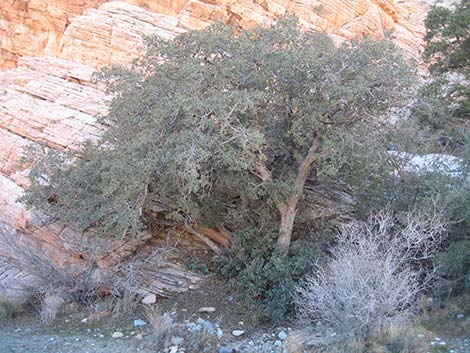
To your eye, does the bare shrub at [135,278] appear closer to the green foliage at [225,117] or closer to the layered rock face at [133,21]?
the green foliage at [225,117]

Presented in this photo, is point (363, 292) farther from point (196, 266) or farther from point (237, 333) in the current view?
point (196, 266)

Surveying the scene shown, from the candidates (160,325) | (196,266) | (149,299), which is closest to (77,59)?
(196,266)

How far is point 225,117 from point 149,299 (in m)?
4.35

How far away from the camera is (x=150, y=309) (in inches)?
416

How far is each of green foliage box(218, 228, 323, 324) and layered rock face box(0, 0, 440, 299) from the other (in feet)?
3.05

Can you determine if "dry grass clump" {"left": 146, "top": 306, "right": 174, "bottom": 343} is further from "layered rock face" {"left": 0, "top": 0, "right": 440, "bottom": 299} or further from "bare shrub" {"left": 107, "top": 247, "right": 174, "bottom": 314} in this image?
"layered rock face" {"left": 0, "top": 0, "right": 440, "bottom": 299}

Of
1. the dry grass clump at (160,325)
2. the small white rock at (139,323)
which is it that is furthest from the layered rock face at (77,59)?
the dry grass clump at (160,325)

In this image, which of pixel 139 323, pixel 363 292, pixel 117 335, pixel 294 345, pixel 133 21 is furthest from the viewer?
pixel 133 21

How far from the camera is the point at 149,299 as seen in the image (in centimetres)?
1123

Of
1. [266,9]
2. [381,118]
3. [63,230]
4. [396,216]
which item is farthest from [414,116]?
[266,9]

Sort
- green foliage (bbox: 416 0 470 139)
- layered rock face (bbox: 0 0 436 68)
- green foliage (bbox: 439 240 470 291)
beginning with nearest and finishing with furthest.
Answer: green foliage (bbox: 439 240 470 291), green foliage (bbox: 416 0 470 139), layered rock face (bbox: 0 0 436 68)

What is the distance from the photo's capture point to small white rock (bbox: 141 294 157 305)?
11158mm

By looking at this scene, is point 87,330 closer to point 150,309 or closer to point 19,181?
point 150,309

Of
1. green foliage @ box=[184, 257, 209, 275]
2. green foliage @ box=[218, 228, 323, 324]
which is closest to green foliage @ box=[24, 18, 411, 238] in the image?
green foliage @ box=[218, 228, 323, 324]
